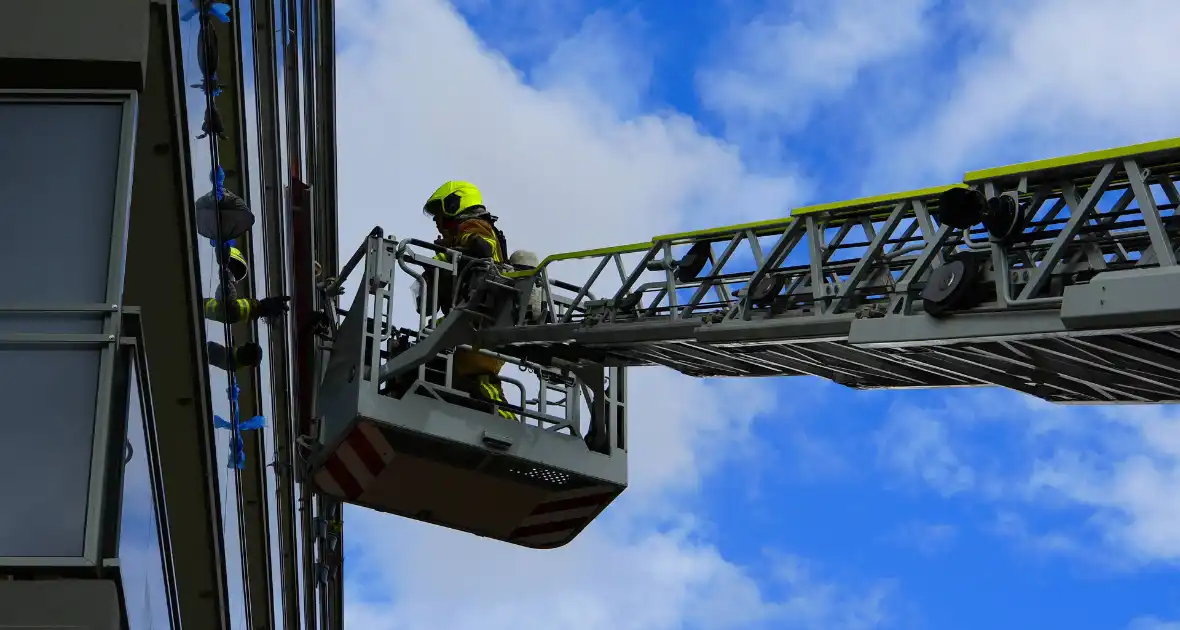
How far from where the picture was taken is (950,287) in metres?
9.70

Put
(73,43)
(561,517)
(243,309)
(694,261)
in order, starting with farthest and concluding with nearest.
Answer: (561,517) < (694,261) < (243,309) < (73,43)

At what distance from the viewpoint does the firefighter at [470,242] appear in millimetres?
14289

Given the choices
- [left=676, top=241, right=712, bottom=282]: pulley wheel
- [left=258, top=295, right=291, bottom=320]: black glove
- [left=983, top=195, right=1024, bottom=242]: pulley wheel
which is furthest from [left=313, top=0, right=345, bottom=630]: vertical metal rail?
[left=983, top=195, right=1024, bottom=242]: pulley wheel

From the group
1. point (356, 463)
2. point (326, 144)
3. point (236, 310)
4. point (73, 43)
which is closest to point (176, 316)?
point (236, 310)

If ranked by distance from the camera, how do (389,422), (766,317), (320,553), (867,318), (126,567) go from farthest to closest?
(320,553)
(389,422)
(766,317)
(867,318)
(126,567)

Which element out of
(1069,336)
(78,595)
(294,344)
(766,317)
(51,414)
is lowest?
(78,595)

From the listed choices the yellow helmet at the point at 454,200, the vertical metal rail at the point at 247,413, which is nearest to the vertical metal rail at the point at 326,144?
the vertical metal rail at the point at 247,413

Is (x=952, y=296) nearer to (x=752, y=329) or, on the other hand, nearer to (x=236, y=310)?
(x=752, y=329)

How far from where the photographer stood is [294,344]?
1672cm

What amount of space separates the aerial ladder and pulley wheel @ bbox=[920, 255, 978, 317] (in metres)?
0.01

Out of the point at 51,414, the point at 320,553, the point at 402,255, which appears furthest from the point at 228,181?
the point at 320,553

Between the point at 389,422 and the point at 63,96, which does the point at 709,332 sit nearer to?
the point at 389,422

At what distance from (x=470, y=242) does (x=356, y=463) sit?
2434mm

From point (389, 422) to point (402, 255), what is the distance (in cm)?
177
